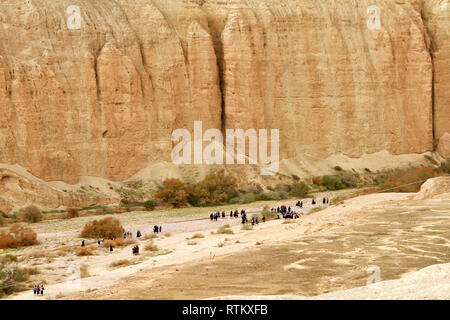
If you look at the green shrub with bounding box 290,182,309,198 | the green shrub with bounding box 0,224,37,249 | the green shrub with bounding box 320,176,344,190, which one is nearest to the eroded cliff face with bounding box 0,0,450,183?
the green shrub with bounding box 320,176,344,190

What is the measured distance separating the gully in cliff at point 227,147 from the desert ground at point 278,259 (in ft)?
39.8

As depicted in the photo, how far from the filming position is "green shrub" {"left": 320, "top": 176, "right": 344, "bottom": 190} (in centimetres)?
4427

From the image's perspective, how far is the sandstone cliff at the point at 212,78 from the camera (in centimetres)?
3644

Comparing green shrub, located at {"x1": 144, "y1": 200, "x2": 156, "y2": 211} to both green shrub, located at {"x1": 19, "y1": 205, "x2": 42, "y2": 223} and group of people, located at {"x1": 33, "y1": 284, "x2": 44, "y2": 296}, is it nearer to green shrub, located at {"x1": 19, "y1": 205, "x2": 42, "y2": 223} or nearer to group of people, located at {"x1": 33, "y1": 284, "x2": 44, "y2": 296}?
green shrub, located at {"x1": 19, "y1": 205, "x2": 42, "y2": 223}

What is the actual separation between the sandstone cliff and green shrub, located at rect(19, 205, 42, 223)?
364 centimetres

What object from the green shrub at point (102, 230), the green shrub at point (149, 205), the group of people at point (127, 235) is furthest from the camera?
the green shrub at point (149, 205)

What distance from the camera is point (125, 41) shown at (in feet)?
135

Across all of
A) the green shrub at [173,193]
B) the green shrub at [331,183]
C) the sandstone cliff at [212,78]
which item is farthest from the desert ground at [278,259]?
the green shrub at [331,183]

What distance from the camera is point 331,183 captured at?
1748 inches

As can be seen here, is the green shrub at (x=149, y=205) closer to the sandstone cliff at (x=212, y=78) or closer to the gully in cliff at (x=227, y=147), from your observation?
the sandstone cliff at (x=212, y=78)
